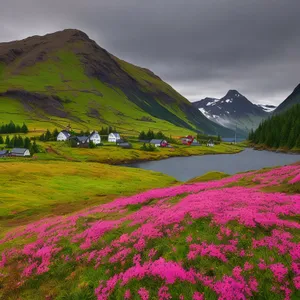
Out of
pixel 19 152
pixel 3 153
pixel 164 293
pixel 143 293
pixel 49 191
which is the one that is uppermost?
pixel 164 293

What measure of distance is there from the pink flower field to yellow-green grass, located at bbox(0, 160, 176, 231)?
68.3 feet

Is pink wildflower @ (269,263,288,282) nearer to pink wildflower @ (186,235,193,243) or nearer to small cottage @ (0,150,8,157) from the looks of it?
pink wildflower @ (186,235,193,243)

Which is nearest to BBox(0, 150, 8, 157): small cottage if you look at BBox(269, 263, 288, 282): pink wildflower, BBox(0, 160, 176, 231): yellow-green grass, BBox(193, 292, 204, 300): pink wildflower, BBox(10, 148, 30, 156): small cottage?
BBox(10, 148, 30, 156): small cottage

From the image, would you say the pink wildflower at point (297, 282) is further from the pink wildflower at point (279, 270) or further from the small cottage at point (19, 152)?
the small cottage at point (19, 152)

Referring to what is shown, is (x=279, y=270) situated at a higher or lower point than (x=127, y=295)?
higher

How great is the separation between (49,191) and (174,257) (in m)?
57.0

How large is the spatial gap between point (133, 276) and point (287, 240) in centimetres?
887

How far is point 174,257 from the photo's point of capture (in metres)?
16.0

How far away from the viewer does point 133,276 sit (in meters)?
15.2

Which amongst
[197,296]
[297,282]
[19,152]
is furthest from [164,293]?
[19,152]

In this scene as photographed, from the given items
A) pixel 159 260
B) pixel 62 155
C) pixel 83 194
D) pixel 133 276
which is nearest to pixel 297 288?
pixel 159 260

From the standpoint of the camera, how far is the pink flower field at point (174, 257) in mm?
13516

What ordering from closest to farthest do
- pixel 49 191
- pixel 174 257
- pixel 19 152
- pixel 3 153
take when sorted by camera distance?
1. pixel 174 257
2. pixel 49 191
3. pixel 3 153
4. pixel 19 152

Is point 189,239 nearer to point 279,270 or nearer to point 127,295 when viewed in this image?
point 127,295
